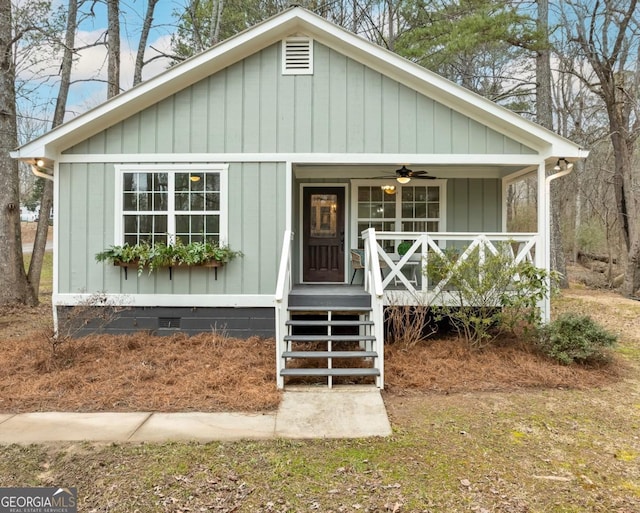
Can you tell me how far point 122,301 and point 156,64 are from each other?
32.8 feet

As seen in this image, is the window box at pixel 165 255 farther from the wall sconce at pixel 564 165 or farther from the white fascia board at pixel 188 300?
the wall sconce at pixel 564 165

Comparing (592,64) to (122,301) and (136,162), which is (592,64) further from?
(122,301)

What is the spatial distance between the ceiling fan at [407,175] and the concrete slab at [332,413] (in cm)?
417

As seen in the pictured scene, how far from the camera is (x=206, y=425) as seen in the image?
3791 mm

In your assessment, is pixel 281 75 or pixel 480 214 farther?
pixel 480 214

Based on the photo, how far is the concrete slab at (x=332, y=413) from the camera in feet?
12.0

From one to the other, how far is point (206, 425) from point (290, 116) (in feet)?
15.5


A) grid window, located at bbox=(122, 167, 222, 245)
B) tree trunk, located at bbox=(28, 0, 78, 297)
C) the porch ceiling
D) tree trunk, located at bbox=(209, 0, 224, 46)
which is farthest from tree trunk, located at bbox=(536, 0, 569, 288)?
tree trunk, located at bbox=(28, 0, 78, 297)

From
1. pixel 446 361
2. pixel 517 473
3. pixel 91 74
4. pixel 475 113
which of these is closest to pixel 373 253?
pixel 446 361

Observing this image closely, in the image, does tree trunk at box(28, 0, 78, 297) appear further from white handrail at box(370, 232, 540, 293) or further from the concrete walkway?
white handrail at box(370, 232, 540, 293)

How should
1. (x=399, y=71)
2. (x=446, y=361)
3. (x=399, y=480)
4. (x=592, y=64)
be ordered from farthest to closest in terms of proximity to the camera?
(x=592, y=64) → (x=399, y=71) → (x=446, y=361) → (x=399, y=480)

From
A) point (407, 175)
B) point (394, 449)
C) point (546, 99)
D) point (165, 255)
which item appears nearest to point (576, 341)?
point (394, 449)

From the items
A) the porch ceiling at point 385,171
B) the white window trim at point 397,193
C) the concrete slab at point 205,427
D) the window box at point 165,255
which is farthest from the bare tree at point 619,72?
the concrete slab at point 205,427

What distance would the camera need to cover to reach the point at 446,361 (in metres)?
5.47
